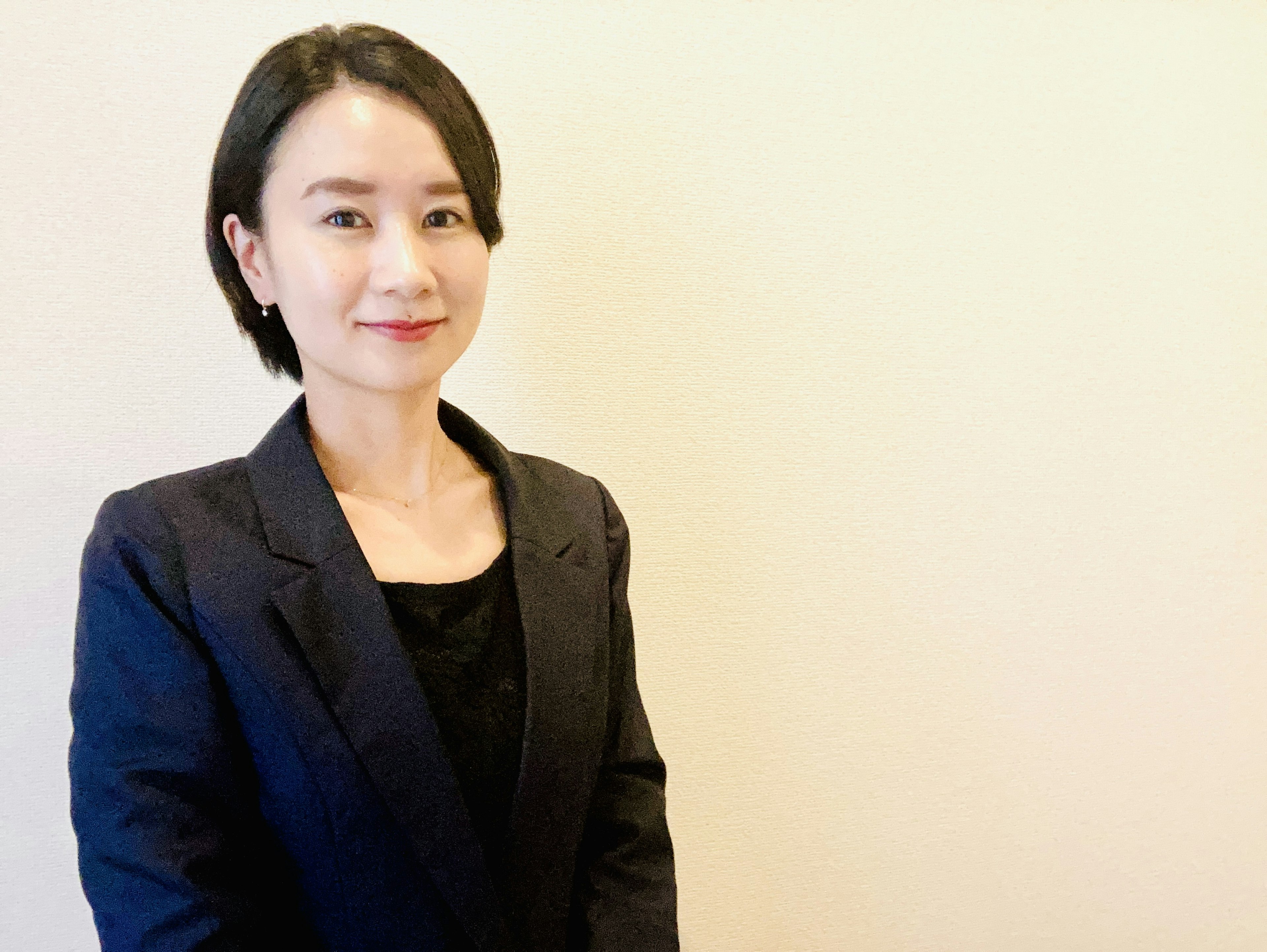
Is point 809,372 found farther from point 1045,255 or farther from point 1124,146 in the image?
point 1124,146

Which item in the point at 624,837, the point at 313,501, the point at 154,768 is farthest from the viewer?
the point at 624,837

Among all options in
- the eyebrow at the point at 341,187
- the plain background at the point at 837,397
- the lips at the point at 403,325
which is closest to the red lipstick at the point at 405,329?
the lips at the point at 403,325

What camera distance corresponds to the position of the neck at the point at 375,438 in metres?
0.85

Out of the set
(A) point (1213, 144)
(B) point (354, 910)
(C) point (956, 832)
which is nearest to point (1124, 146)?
(A) point (1213, 144)

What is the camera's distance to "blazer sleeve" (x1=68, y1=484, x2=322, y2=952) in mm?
689

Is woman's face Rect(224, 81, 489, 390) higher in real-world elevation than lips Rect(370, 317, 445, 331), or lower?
higher

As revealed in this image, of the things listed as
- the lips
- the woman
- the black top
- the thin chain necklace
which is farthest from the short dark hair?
the black top

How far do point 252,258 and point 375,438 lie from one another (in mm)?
193

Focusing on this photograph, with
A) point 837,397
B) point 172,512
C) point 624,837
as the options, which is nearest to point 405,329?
point 172,512

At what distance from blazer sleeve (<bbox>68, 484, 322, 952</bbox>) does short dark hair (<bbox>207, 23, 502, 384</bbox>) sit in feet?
0.94

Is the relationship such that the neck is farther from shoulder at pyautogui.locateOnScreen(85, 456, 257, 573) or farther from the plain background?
the plain background

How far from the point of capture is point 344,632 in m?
0.77

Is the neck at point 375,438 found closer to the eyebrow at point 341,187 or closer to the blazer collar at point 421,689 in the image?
the blazer collar at point 421,689

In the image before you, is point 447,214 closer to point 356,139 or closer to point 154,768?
point 356,139
